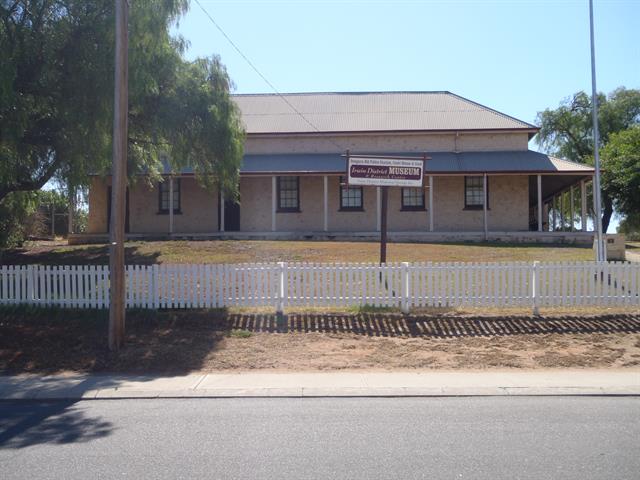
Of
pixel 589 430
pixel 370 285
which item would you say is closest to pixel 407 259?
pixel 370 285

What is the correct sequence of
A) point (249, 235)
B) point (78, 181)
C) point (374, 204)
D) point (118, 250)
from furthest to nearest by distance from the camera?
point (374, 204)
point (249, 235)
point (78, 181)
point (118, 250)

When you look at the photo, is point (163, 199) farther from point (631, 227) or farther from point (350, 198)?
point (631, 227)

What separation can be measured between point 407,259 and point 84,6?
1084 centimetres

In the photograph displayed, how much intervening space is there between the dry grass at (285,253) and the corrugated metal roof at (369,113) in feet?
24.9

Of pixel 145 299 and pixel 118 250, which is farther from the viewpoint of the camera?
pixel 145 299

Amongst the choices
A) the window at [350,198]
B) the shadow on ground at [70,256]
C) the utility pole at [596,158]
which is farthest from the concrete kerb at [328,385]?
the window at [350,198]

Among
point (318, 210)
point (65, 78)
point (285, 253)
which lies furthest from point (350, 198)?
point (65, 78)

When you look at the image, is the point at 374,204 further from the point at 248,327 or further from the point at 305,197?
the point at 248,327

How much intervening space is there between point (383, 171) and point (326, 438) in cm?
1030

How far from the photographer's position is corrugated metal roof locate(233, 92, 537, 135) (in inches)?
1126

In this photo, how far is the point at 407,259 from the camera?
18797mm

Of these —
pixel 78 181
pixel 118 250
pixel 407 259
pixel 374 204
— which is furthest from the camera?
pixel 374 204

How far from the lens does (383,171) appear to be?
15.9m

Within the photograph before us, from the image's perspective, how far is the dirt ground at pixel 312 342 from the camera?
404 inches
